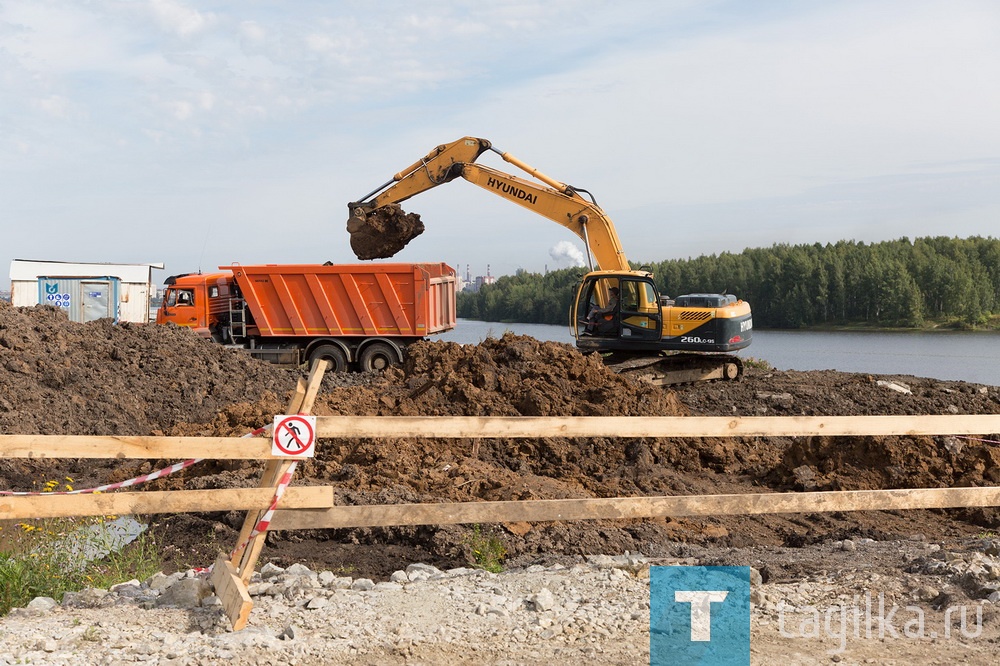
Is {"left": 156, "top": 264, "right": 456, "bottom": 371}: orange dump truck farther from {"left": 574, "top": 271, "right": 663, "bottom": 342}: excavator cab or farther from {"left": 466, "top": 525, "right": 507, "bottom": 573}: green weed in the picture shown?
{"left": 466, "top": 525, "right": 507, "bottom": 573}: green weed

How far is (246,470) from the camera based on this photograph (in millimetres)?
8398

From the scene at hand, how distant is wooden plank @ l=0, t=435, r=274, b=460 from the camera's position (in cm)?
448

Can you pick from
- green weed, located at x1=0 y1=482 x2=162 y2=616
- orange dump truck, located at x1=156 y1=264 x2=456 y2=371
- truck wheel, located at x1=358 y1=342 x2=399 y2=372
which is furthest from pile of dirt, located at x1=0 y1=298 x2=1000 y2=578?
orange dump truck, located at x1=156 y1=264 x2=456 y2=371

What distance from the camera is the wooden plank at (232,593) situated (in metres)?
4.25

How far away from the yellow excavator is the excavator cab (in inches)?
0.8

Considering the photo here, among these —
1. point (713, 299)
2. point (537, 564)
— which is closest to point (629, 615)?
point (537, 564)

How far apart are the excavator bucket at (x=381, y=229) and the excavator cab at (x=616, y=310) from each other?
3.87 m

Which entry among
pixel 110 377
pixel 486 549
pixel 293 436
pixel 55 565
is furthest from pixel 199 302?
pixel 293 436

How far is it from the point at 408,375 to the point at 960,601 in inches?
370

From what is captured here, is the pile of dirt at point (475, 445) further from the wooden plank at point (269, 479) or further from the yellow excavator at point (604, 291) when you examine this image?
the wooden plank at point (269, 479)

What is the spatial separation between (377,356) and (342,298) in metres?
1.55

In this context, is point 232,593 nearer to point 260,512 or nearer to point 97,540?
point 260,512

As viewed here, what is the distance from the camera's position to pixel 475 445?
9492 millimetres

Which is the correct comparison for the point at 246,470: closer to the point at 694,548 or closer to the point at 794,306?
the point at 694,548
